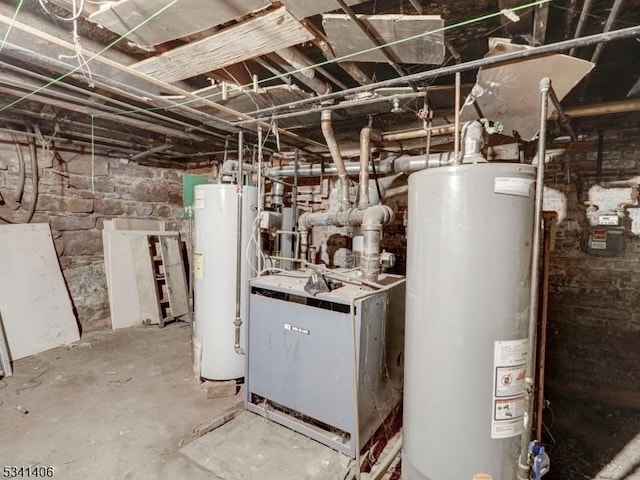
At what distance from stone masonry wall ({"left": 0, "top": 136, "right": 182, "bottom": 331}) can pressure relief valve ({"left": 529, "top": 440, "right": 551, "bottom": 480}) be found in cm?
393

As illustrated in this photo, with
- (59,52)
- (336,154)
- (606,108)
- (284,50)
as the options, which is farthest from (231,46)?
(606,108)

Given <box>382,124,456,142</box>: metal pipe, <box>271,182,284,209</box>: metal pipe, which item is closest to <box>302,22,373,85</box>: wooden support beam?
<box>382,124,456,142</box>: metal pipe

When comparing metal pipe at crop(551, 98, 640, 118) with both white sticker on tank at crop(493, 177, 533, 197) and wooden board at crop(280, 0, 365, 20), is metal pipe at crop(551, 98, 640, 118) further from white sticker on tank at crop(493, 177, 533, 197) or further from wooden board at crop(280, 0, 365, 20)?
wooden board at crop(280, 0, 365, 20)

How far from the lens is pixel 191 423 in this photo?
2.11 metres

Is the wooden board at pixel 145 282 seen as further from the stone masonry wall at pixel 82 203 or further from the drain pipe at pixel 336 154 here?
the drain pipe at pixel 336 154

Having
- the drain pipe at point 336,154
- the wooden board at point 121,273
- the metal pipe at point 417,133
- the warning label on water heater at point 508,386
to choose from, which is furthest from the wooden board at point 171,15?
the wooden board at point 121,273

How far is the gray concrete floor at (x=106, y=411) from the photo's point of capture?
1.75 meters

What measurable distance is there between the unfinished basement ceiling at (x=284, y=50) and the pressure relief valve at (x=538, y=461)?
1.66m

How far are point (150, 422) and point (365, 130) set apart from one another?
2.37 meters

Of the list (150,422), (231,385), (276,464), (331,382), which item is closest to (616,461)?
(331,382)

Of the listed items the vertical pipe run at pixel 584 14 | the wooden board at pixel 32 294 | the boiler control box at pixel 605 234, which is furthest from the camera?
the wooden board at pixel 32 294

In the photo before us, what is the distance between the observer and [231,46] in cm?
161

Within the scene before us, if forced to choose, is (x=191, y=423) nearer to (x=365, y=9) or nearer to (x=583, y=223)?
(x=365, y=9)

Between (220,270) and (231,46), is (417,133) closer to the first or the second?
(231,46)
